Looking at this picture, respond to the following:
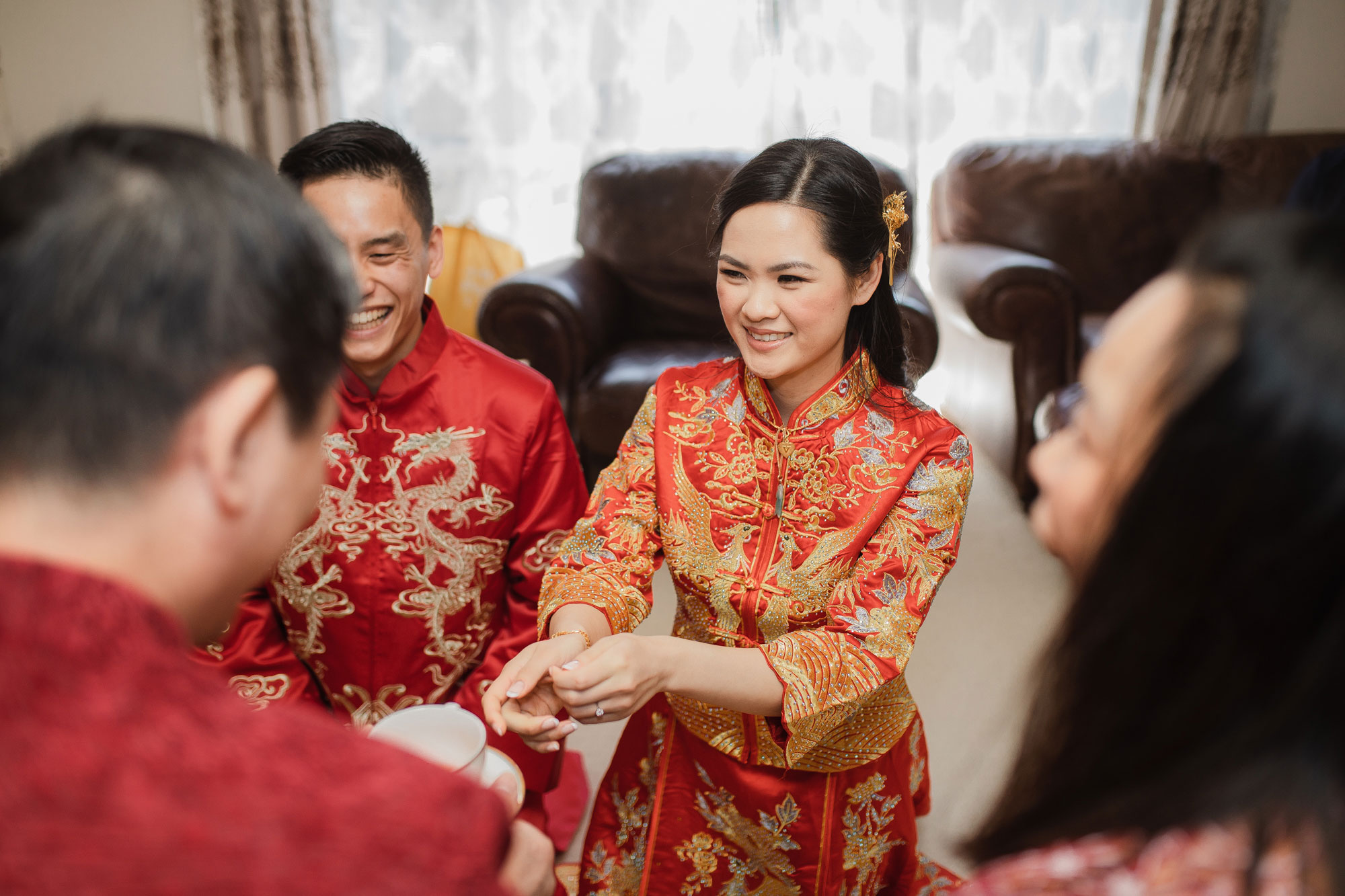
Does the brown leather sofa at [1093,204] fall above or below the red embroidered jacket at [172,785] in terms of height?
below

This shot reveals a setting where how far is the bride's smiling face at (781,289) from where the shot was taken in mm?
1246

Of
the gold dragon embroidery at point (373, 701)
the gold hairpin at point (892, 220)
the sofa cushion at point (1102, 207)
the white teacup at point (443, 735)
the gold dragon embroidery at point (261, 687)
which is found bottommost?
the gold dragon embroidery at point (373, 701)

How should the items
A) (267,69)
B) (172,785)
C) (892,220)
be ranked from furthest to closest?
(267,69)
(892,220)
(172,785)

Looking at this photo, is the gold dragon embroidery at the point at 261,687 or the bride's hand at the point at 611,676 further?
the gold dragon embroidery at the point at 261,687

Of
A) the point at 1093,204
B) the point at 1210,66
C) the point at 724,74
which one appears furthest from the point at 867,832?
the point at 1210,66

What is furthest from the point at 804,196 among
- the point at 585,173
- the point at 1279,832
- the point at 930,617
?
the point at 585,173

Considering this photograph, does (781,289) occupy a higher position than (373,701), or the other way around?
(781,289)

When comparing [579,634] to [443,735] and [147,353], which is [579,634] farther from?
[147,353]

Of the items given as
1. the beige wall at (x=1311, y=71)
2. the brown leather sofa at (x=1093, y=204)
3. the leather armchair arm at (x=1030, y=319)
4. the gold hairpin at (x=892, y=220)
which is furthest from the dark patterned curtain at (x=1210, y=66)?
the gold hairpin at (x=892, y=220)

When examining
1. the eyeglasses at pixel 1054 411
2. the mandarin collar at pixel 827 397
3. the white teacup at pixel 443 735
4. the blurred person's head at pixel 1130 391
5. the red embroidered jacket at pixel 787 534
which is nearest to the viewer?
the blurred person's head at pixel 1130 391

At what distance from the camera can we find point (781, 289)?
1260mm

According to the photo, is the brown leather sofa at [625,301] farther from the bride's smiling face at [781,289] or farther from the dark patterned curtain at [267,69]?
the dark patterned curtain at [267,69]

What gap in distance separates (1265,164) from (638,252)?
2.44 m

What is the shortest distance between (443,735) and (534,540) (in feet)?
1.82
